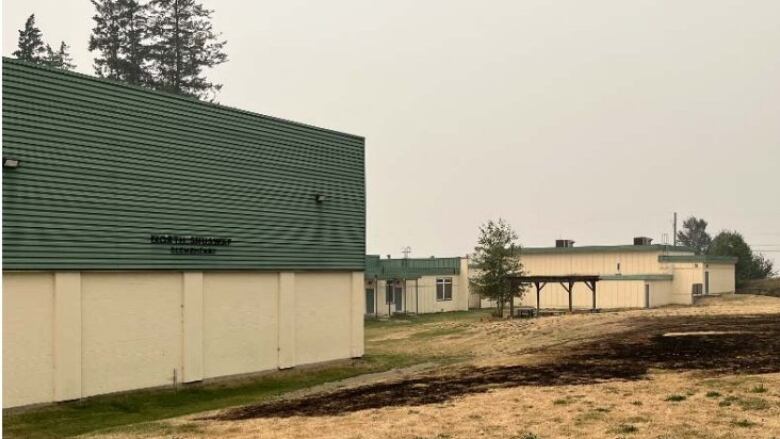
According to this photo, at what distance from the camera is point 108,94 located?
23.0 meters

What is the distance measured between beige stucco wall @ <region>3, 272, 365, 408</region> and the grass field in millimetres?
982

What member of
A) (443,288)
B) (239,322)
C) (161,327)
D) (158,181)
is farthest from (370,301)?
(158,181)

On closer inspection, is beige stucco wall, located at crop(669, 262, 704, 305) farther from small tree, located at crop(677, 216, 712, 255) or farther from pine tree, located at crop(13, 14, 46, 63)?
small tree, located at crop(677, 216, 712, 255)

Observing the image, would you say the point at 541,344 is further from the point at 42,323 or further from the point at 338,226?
the point at 42,323

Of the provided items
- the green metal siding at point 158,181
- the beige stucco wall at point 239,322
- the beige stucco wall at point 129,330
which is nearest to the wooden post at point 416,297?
the green metal siding at point 158,181

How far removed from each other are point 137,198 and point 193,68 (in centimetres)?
4013

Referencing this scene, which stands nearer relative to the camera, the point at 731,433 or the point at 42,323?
the point at 731,433

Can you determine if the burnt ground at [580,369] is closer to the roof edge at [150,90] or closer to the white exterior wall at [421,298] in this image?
the roof edge at [150,90]

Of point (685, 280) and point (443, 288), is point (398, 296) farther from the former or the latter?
point (685, 280)

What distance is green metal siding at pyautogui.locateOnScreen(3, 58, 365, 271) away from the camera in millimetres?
20844

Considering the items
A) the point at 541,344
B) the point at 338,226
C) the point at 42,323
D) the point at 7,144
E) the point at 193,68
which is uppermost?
the point at 193,68

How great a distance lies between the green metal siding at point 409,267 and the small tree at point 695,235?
9709cm

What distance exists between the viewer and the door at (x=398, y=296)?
59.3 m

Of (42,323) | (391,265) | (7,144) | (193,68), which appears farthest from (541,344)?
(193,68)
